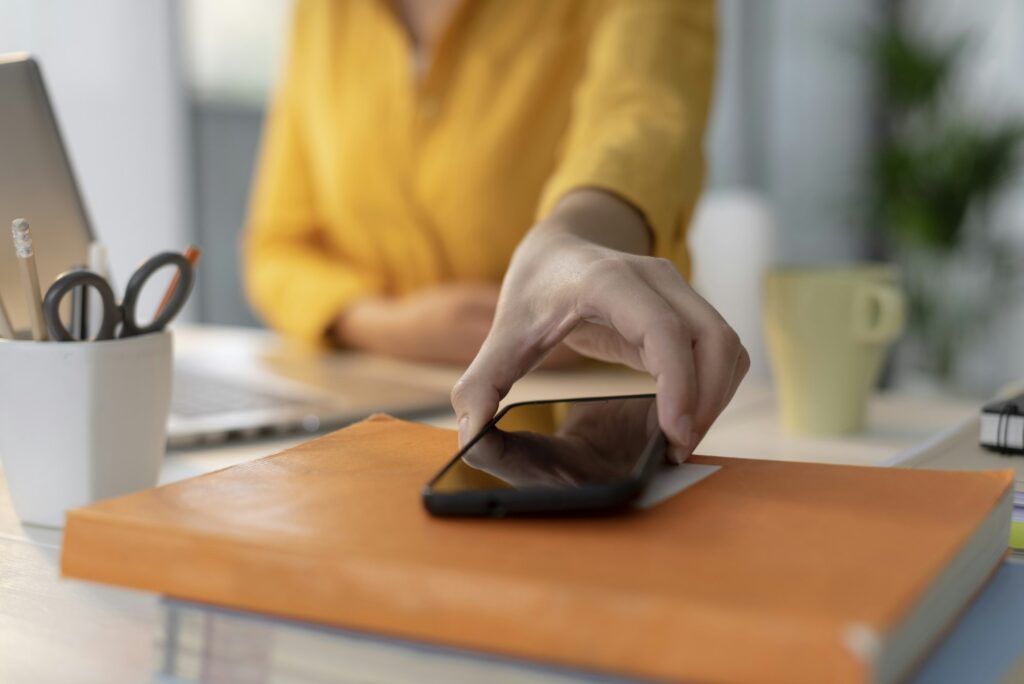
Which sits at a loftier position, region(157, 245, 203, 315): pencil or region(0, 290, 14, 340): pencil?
region(157, 245, 203, 315): pencil

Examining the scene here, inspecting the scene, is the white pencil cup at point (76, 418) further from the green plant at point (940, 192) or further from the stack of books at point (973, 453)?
the green plant at point (940, 192)

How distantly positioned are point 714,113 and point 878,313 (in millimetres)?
2601

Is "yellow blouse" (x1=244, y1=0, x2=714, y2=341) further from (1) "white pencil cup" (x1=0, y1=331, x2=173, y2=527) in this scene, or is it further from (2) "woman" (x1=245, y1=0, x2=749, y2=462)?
(1) "white pencil cup" (x1=0, y1=331, x2=173, y2=527)

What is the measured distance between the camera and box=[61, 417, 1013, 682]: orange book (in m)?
0.26

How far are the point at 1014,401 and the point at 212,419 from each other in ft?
1.75

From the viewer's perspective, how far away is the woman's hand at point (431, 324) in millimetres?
1106

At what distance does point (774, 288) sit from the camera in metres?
0.79

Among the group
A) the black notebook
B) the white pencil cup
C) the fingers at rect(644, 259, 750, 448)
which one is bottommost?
the white pencil cup

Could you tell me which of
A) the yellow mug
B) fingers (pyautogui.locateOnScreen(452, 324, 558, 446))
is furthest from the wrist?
fingers (pyautogui.locateOnScreen(452, 324, 558, 446))

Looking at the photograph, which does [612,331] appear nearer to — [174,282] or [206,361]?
[174,282]

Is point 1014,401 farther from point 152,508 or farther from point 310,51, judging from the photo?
point 310,51

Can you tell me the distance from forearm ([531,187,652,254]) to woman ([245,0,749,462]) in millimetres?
32

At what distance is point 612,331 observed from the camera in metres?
0.51

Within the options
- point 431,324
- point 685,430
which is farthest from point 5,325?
point 431,324
